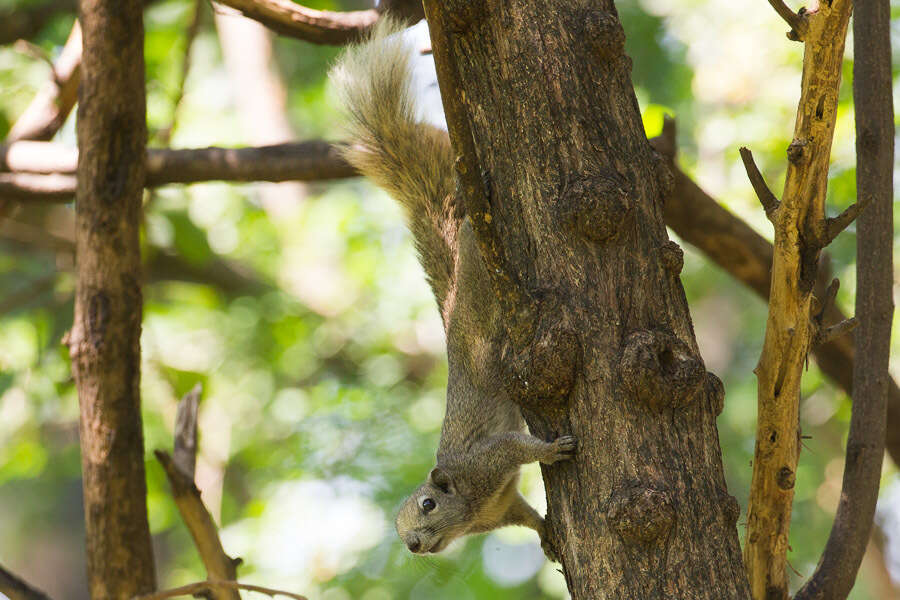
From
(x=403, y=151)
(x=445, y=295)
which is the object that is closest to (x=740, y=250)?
(x=445, y=295)

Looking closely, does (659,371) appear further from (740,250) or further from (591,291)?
(740,250)

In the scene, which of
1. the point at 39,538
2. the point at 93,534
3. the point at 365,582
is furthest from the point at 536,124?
the point at 39,538

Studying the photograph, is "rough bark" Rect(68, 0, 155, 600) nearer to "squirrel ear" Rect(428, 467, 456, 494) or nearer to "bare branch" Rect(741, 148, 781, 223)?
"squirrel ear" Rect(428, 467, 456, 494)

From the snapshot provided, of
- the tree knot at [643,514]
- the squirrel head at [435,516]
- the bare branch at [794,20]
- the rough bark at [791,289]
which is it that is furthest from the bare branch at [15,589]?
the bare branch at [794,20]

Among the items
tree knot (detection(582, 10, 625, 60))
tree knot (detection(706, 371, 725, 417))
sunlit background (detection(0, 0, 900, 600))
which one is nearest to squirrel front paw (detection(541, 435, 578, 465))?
tree knot (detection(706, 371, 725, 417))

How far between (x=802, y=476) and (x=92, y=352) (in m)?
4.43

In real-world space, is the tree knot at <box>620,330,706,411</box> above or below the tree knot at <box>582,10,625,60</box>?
below

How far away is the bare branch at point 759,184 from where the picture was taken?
4.82 feet

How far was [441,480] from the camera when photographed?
234cm

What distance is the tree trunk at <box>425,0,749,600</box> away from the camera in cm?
140

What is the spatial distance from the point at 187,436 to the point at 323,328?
3.20 m

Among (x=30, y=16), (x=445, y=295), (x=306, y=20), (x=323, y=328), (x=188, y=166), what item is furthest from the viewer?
(x=323, y=328)

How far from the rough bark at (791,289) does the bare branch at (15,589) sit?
1683mm

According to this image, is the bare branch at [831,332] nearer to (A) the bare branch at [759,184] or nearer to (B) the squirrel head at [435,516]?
(A) the bare branch at [759,184]
